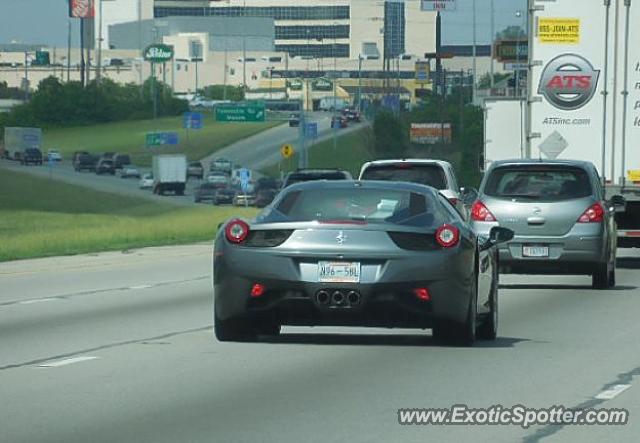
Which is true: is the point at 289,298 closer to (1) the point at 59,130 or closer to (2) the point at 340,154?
(2) the point at 340,154

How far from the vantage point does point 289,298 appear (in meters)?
15.4

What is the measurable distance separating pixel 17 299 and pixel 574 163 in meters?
7.74

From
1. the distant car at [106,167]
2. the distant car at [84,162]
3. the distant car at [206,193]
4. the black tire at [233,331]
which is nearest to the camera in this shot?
the black tire at [233,331]

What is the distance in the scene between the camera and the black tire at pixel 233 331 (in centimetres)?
1597

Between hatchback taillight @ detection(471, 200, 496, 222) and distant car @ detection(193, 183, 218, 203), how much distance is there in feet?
294

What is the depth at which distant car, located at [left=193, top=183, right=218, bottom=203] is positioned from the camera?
381ft

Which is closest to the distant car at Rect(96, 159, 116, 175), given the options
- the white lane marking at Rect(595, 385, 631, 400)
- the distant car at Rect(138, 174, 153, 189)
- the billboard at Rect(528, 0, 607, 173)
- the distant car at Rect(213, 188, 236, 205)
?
the distant car at Rect(138, 174, 153, 189)

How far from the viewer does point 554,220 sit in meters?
25.2

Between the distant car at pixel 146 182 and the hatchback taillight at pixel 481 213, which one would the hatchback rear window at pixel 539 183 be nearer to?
the hatchback taillight at pixel 481 213

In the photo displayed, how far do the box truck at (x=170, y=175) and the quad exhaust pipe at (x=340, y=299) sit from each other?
355ft

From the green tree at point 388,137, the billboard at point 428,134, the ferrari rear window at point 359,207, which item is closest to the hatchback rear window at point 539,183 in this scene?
the ferrari rear window at point 359,207

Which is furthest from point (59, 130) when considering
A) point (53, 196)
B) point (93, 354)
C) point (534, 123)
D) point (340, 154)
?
point (93, 354)

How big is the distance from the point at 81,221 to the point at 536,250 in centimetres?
4715

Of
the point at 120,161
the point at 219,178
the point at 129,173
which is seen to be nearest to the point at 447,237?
the point at 219,178
